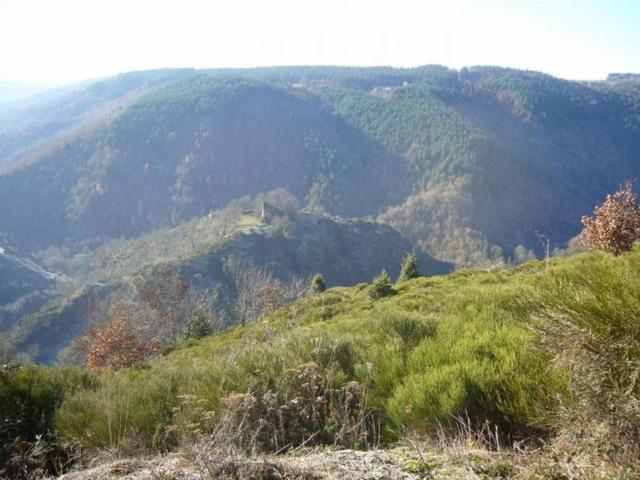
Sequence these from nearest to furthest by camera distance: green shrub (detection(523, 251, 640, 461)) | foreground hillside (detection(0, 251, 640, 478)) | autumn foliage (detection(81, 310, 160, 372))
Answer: green shrub (detection(523, 251, 640, 461))
foreground hillside (detection(0, 251, 640, 478))
autumn foliage (detection(81, 310, 160, 372))

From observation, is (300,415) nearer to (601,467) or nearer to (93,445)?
(93,445)

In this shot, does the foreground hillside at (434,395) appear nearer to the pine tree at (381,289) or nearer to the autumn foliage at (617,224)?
the autumn foliage at (617,224)

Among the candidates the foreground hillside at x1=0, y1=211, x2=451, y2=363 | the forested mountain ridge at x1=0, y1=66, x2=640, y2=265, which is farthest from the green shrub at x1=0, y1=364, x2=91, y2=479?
the forested mountain ridge at x1=0, y1=66, x2=640, y2=265

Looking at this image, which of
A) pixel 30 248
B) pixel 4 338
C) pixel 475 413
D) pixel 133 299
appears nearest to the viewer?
pixel 475 413

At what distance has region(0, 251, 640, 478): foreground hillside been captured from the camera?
2.09 m

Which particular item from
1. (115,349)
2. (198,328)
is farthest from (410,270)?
(115,349)

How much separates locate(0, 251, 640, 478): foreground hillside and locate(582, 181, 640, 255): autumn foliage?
587 centimetres

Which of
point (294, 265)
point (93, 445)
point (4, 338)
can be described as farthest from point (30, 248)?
point (93, 445)

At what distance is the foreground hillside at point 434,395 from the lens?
6.87ft

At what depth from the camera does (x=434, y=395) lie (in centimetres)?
284

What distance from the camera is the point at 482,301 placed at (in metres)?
4.95

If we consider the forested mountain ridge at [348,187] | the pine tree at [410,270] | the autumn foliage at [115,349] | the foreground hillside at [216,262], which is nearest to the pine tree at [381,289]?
the pine tree at [410,270]

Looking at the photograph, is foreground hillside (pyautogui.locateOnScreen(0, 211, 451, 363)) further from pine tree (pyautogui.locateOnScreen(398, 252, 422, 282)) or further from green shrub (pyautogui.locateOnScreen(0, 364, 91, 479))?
green shrub (pyautogui.locateOnScreen(0, 364, 91, 479))

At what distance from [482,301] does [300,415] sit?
2689 millimetres
